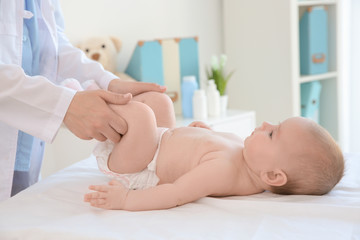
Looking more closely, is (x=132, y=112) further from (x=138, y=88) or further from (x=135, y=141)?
(x=138, y=88)

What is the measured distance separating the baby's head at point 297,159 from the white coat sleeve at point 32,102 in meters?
0.56

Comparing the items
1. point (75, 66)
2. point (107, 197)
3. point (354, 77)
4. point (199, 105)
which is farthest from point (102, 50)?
point (354, 77)

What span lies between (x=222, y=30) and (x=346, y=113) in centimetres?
116

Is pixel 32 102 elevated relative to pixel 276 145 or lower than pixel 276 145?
elevated

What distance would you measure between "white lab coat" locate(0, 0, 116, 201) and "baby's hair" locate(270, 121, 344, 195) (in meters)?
0.64

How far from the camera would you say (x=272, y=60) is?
120 inches

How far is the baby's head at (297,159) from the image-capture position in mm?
1147

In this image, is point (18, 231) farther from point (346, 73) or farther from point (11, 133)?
point (346, 73)

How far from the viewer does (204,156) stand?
1.25 meters

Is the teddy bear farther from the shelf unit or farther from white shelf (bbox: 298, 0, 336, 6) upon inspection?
white shelf (bbox: 298, 0, 336, 6)

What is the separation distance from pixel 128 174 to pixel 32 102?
35 cm

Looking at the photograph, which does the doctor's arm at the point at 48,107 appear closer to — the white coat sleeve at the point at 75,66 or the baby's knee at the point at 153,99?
the baby's knee at the point at 153,99

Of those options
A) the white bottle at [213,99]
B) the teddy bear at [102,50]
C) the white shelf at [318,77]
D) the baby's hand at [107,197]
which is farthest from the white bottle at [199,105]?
the baby's hand at [107,197]

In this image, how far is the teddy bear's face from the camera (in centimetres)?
244
